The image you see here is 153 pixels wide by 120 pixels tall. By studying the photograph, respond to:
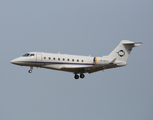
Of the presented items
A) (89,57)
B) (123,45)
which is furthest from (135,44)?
(89,57)

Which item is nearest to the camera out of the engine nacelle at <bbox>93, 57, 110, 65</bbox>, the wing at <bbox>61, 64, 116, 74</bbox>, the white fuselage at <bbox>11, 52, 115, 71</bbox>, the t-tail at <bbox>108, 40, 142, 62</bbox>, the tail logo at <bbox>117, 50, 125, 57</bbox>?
the white fuselage at <bbox>11, 52, 115, 71</bbox>

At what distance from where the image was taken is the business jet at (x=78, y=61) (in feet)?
127

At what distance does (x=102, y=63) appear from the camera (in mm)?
40469

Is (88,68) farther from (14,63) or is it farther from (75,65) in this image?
(14,63)

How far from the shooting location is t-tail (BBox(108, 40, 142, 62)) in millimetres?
43062

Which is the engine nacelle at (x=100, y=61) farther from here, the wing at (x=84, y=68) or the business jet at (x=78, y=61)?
the wing at (x=84, y=68)

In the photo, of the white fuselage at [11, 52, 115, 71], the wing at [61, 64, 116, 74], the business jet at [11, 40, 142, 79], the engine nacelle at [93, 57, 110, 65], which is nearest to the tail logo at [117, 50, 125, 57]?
the business jet at [11, 40, 142, 79]

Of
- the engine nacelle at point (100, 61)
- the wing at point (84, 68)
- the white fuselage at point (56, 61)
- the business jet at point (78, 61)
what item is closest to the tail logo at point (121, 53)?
the business jet at point (78, 61)

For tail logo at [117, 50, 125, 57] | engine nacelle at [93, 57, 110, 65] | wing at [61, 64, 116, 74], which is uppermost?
tail logo at [117, 50, 125, 57]

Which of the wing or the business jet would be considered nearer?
the business jet

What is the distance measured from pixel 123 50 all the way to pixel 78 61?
A: 7.69 metres

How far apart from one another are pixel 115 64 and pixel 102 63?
213 centimetres

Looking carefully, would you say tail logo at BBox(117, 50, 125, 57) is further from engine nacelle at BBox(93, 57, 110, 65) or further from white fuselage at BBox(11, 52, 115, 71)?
engine nacelle at BBox(93, 57, 110, 65)

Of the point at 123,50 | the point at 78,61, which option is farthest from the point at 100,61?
the point at 123,50
